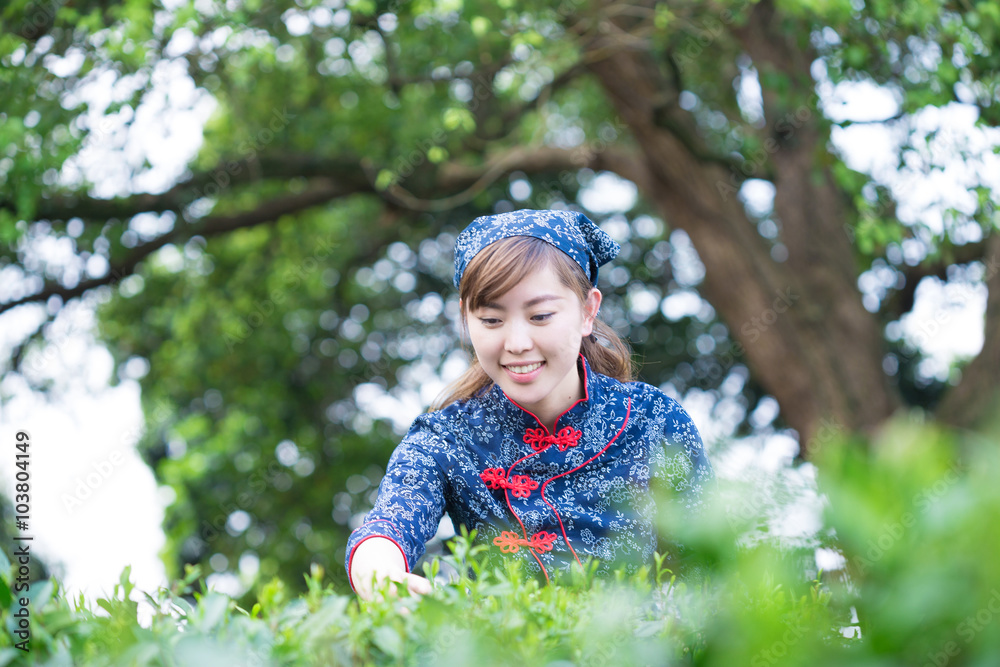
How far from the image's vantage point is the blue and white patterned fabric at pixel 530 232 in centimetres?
233

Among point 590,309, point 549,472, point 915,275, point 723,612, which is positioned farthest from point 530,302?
point 915,275

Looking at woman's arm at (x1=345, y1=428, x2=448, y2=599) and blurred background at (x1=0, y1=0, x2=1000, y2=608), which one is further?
blurred background at (x1=0, y1=0, x2=1000, y2=608)

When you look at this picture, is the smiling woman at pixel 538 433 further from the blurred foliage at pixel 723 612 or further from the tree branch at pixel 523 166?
the tree branch at pixel 523 166

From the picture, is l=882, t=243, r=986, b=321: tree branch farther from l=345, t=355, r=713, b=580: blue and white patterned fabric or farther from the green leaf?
the green leaf

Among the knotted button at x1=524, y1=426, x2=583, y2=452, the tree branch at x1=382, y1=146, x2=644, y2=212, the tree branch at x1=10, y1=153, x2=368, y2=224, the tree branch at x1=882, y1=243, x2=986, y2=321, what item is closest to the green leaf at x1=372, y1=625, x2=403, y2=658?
the knotted button at x1=524, y1=426, x2=583, y2=452

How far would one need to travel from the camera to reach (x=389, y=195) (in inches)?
264

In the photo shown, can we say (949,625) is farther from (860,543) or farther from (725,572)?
(725,572)

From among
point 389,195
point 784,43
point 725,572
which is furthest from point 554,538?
point 784,43

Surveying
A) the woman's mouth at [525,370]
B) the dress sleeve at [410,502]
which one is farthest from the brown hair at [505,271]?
the dress sleeve at [410,502]

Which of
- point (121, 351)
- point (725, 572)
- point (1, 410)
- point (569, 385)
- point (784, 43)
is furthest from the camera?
point (121, 351)

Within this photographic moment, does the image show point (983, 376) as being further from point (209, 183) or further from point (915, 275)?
point (209, 183)

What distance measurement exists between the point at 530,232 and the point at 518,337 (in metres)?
0.29

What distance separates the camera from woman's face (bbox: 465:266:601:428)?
7.31ft

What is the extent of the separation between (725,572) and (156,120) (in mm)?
5159
